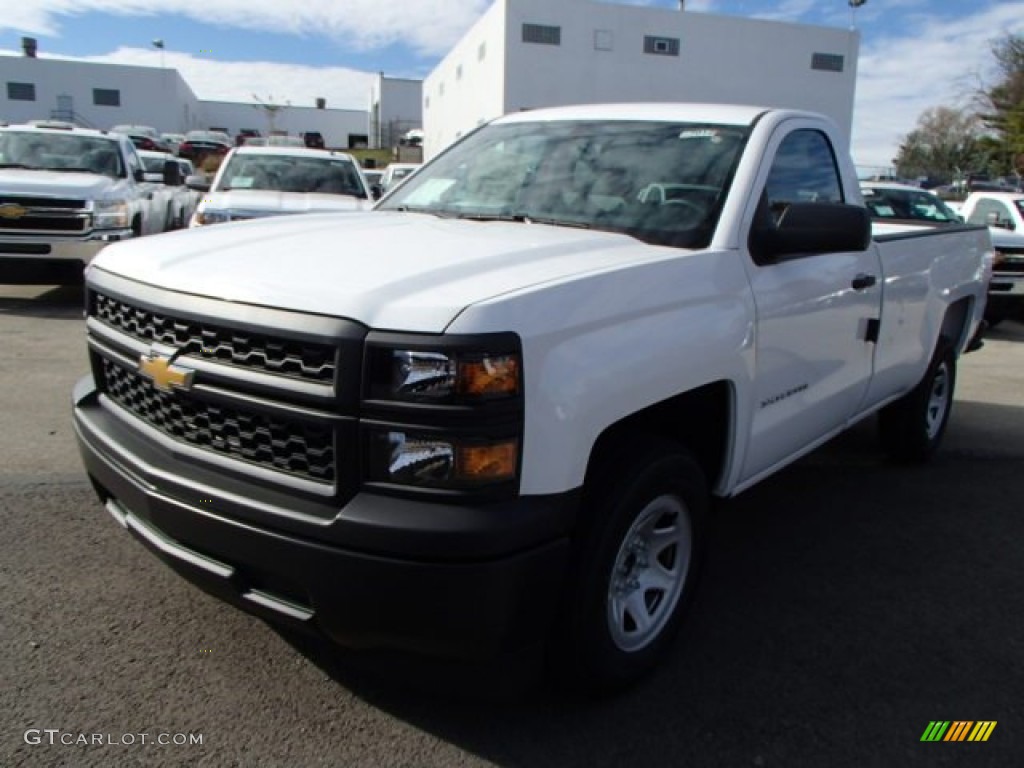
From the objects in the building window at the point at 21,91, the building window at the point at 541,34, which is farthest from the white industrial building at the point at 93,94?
the building window at the point at 541,34

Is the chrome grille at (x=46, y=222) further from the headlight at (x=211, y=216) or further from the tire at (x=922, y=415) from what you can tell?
the tire at (x=922, y=415)

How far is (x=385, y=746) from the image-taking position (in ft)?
8.19

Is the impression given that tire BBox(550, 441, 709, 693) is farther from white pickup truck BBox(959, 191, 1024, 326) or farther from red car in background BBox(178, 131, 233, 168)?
red car in background BBox(178, 131, 233, 168)

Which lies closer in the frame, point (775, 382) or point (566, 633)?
point (566, 633)

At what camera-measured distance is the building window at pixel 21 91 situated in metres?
58.4

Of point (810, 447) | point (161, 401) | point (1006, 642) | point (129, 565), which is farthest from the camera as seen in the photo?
point (810, 447)

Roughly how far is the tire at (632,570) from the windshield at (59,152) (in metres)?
9.80

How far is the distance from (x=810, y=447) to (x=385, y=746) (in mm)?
2381

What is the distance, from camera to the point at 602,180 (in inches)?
137

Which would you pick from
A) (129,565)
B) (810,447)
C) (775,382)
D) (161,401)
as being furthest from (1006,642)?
(129,565)

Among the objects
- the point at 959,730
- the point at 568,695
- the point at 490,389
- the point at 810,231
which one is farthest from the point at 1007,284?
the point at 490,389

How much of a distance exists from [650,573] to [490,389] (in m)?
1.11

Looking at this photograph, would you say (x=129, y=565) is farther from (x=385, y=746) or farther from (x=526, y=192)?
(x=526, y=192)

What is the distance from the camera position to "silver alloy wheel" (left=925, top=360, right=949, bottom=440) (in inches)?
213
